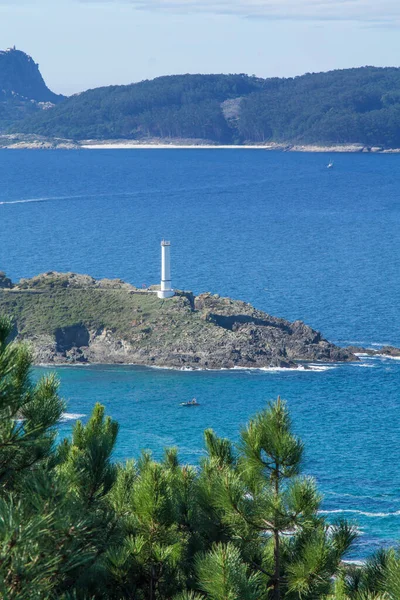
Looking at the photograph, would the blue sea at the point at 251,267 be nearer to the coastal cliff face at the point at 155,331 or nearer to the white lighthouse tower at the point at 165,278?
the coastal cliff face at the point at 155,331

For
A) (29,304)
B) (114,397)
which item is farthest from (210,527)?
(29,304)

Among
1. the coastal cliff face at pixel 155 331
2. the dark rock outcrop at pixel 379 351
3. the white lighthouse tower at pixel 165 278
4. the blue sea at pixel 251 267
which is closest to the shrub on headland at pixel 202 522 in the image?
the blue sea at pixel 251 267

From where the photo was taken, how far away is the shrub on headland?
29.4ft

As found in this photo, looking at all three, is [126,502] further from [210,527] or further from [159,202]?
[159,202]

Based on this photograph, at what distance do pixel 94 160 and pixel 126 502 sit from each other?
16230 centimetres

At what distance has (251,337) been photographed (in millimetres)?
46000

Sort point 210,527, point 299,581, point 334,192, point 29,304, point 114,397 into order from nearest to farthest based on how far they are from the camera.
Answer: point 299,581 → point 210,527 → point 114,397 → point 29,304 → point 334,192

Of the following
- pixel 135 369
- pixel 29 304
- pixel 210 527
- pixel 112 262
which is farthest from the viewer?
pixel 112 262

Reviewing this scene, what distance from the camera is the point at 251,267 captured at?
233 feet

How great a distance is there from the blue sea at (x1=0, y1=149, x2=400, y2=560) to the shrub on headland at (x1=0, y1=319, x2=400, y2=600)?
1441 centimetres

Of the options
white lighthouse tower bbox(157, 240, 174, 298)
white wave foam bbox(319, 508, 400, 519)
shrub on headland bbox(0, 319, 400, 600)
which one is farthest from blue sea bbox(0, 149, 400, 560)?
shrub on headland bbox(0, 319, 400, 600)

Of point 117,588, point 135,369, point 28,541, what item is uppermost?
point 28,541

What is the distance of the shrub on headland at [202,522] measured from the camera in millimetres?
8969

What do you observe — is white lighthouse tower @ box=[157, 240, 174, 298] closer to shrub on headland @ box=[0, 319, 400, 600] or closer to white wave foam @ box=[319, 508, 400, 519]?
white wave foam @ box=[319, 508, 400, 519]
